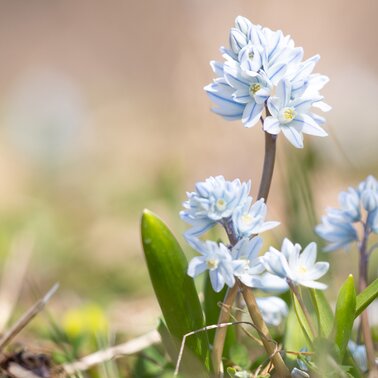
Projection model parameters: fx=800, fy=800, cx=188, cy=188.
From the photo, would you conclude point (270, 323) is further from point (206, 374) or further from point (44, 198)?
point (44, 198)

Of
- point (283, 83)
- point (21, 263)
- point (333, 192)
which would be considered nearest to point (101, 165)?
point (333, 192)

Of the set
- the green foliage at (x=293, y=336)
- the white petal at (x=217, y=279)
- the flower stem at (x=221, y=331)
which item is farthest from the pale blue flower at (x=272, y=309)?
the white petal at (x=217, y=279)

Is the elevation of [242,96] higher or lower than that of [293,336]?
higher

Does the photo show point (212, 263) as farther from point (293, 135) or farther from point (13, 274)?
point (13, 274)

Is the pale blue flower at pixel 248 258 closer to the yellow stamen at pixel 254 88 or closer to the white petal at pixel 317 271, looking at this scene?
the white petal at pixel 317 271

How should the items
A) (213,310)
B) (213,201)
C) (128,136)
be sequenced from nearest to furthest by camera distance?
(213,201) → (213,310) → (128,136)

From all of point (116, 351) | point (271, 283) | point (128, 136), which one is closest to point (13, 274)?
point (116, 351)

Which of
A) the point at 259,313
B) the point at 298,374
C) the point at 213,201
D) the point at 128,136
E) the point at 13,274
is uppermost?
the point at 213,201
